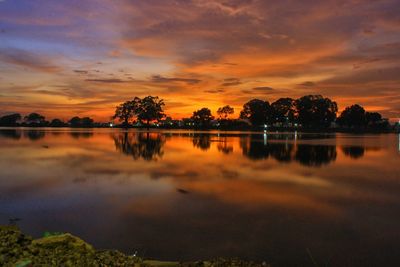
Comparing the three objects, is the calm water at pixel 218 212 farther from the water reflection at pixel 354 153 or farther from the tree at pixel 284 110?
the tree at pixel 284 110

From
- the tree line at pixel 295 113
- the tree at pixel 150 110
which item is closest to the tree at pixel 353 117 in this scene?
the tree line at pixel 295 113

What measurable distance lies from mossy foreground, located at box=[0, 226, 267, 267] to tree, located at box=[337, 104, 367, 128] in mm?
181404

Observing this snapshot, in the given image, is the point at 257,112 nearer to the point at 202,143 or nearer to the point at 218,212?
the point at 202,143

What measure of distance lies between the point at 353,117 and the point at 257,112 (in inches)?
1775

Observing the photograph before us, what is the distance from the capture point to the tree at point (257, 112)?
592ft

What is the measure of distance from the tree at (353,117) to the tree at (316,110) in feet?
22.7

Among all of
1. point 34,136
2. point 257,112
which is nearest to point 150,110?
point 257,112

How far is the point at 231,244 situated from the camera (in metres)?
8.37

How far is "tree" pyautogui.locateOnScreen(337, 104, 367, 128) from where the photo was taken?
565ft

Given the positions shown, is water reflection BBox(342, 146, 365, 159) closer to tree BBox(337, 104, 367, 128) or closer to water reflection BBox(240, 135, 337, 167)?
water reflection BBox(240, 135, 337, 167)

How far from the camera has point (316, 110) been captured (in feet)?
554

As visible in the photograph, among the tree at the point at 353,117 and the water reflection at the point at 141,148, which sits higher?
the tree at the point at 353,117

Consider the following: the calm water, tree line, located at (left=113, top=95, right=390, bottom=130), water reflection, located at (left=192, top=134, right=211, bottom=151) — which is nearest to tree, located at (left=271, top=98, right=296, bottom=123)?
tree line, located at (left=113, top=95, right=390, bottom=130)

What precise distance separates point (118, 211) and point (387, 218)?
8152 millimetres
